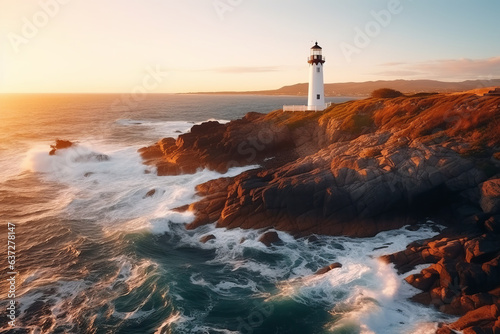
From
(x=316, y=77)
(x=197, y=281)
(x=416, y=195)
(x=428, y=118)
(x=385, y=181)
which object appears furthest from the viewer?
(x=316, y=77)

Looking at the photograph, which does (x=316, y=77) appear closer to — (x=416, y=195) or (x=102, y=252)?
(x=416, y=195)

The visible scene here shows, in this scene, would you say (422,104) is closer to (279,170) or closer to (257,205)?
(279,170)

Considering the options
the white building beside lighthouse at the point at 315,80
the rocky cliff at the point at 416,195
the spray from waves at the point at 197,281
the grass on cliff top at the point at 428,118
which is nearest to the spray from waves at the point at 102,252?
the spray from waves at the point at 197,281

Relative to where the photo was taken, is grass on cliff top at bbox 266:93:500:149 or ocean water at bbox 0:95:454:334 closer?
ocean water at bbox 0:95:454:334

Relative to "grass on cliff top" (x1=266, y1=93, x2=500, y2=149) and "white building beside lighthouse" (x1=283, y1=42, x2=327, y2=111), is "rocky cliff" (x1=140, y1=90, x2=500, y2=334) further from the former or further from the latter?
"white building beside lighthouse" (x1=283, y1=42, x2=327, y2=111)

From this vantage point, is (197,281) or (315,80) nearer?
(197,281)

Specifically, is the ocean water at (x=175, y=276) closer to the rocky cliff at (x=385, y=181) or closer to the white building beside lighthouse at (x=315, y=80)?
the rocky cliff at (x=385, y=181)

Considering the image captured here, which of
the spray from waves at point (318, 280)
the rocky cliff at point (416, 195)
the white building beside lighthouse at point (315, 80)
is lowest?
the spray from waves at point (318, 280)

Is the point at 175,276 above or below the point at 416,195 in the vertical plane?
below

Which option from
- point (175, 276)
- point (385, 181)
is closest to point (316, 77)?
point (385, 181)

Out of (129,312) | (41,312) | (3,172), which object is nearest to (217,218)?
(129,312)

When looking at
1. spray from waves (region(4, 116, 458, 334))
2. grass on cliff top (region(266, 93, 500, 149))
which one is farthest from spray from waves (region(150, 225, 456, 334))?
grass on cliff top (region(266, 93, 500, 149))
